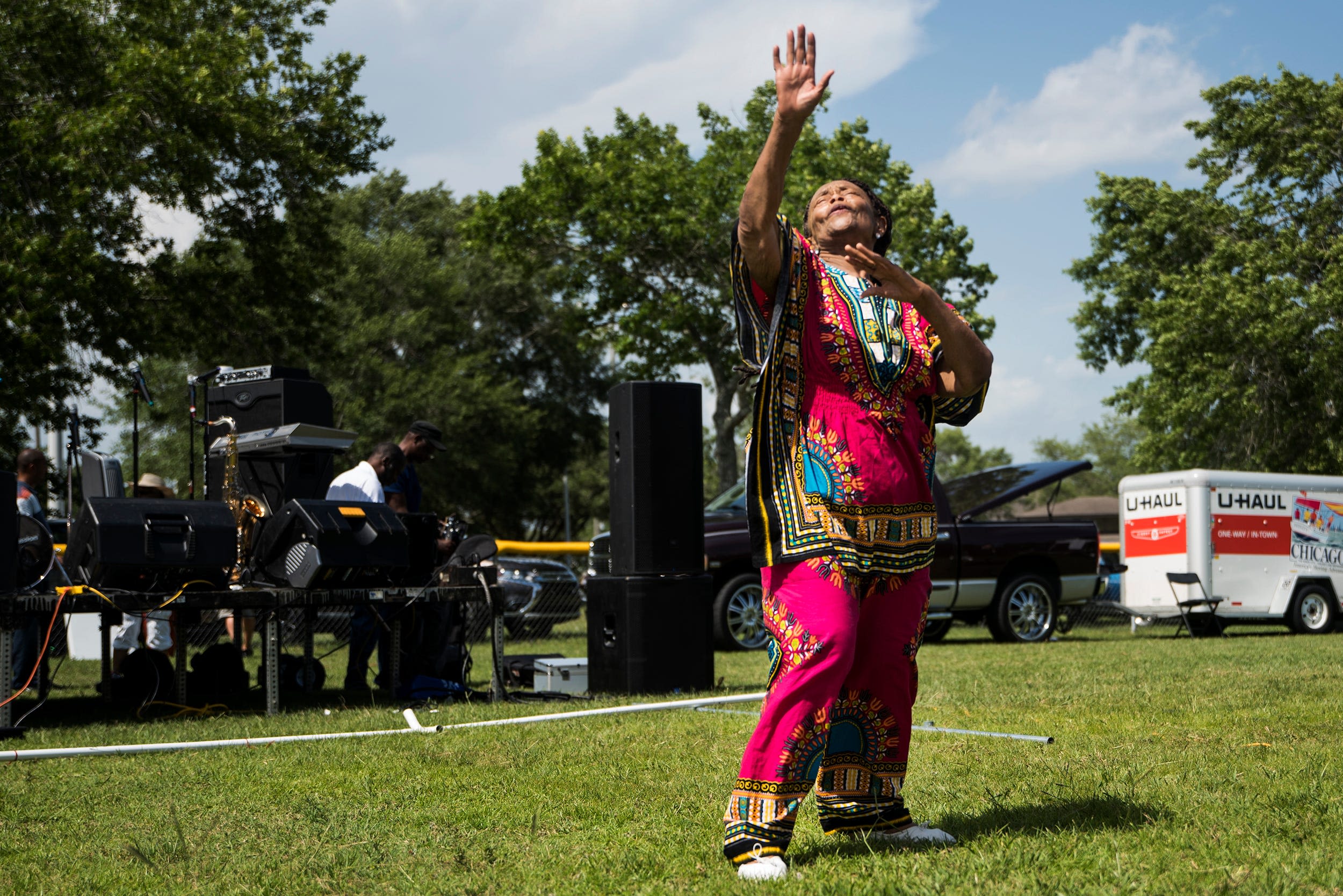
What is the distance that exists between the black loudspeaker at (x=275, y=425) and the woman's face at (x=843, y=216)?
613 cm

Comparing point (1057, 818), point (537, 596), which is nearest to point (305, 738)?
point (1057, 818)

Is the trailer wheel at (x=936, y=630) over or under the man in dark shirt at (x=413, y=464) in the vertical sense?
under

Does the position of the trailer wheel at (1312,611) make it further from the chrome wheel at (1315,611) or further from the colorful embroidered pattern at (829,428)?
the colorful embroidered pattern at (829,428)

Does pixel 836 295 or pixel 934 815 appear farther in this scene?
pixel 934 815

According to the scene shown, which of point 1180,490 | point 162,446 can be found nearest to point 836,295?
point 1180,490

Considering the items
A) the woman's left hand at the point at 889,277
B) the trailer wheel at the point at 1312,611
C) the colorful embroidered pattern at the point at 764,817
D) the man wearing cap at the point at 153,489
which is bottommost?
the trailer wheel at the point at 1312,611

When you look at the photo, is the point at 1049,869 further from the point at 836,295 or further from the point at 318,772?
the point at 318,772

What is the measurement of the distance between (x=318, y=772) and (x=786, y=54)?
3448mm

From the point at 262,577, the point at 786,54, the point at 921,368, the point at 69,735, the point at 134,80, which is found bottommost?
the point at 69,735

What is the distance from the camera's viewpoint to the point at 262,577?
7754mm

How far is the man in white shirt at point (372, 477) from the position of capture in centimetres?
870

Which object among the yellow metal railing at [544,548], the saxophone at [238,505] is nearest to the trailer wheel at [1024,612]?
the yellow metal railing at [544,548]

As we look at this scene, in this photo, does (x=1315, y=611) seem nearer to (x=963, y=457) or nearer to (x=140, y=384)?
(x=140, y=384)

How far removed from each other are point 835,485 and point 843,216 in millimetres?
726
